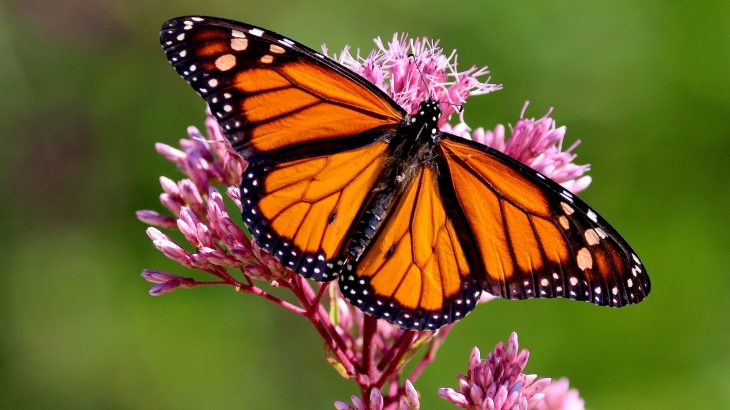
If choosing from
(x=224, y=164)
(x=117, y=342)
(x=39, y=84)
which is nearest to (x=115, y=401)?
(x=117, y=342)

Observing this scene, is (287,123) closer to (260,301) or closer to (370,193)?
(370,193)

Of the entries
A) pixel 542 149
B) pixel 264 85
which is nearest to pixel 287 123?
pixel 264 85

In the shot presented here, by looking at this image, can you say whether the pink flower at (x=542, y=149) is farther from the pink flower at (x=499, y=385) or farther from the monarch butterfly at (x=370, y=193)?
the pink flower at (x=499, y=385)

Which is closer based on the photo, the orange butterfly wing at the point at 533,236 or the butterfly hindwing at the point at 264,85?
the orange butterfly wing at the point at 533,236

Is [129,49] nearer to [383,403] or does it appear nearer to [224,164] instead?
[224,164]

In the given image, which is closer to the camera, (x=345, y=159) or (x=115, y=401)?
(x=345, y=159)

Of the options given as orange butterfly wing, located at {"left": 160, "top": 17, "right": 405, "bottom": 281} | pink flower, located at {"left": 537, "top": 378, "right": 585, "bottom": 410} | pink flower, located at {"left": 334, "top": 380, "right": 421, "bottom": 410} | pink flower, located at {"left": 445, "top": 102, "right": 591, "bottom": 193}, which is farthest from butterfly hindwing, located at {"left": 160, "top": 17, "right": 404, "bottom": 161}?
pink flower, located at {"left": 537, "top": 378, "right": 585, "bottom": 410}

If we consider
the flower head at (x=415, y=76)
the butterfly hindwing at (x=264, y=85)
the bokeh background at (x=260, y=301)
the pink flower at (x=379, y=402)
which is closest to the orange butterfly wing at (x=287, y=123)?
the butterfly hindwing at (x=264, y=85)
